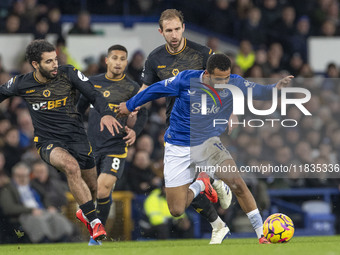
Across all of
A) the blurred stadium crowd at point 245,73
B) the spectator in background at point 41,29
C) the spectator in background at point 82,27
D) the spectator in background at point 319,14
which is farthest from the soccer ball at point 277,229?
the spectator in background at point 319,14

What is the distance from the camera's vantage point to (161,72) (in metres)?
10.2

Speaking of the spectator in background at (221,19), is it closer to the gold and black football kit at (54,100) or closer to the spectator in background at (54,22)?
the spectator in background at (54,22)

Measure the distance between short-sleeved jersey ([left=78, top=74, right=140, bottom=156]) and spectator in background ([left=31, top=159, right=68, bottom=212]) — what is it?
214 cm

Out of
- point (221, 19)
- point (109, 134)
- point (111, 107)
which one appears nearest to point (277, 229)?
point (109, 134)

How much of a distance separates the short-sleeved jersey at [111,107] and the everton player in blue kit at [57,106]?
26.1 inches

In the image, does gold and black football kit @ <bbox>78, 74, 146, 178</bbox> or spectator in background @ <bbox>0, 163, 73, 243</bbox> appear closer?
gold and black football kit @ <bbox>78, 74, 146, 178</bbox>

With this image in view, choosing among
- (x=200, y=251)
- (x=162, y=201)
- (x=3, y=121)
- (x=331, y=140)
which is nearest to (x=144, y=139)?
(x=162, y=201)

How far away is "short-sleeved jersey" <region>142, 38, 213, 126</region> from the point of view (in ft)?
33.1

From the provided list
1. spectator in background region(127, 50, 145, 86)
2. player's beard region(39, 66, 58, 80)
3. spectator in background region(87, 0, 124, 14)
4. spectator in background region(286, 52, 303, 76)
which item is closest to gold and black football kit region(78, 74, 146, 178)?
player's beard region(39, 66, 58, 80)

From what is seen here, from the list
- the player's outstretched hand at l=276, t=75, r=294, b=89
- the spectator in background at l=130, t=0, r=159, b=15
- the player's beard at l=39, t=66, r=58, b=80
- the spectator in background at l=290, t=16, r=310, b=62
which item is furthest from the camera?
the spectator in background at l=130, t=0, r=159, b=15

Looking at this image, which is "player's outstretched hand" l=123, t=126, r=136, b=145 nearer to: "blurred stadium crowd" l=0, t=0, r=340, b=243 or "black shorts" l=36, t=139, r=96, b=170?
"black shorts" l=36, t=139, r=96, b=170

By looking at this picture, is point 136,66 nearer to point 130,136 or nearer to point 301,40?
point 301,40

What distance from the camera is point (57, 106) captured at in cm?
980

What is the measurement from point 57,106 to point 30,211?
300 cm
